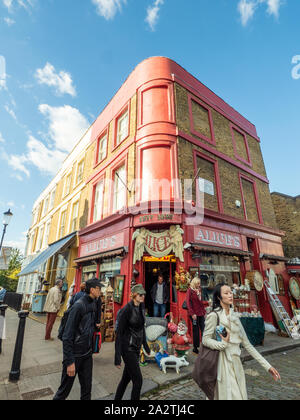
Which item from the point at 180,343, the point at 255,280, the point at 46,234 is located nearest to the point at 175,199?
the point at 180,343

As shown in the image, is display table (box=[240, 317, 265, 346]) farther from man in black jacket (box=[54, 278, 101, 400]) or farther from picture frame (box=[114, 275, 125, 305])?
man in black jacket (box=[54, 278, 101, 400])

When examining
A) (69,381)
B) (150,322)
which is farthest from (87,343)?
(150,322)

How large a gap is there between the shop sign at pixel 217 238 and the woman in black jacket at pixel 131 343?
5126mm

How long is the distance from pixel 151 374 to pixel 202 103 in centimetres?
1215

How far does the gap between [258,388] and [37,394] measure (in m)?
3.76

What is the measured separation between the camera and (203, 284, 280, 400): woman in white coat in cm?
226

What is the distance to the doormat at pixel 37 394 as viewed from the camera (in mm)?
3282

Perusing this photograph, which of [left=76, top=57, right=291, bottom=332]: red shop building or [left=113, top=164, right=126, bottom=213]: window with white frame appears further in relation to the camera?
[left=113, top=164, right=126, bottom=213]: window with white frame

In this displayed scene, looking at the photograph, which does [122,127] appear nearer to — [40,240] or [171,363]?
[171,363]

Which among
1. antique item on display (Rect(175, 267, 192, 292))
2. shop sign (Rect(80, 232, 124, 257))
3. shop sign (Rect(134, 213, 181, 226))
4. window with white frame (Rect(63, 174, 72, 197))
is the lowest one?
antique item on display (Rect(175, 267, 192, 292))

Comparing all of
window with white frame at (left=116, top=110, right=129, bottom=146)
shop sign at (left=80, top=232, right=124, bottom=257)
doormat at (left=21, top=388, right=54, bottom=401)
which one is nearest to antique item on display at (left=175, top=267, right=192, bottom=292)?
shop sign at (left=80, top=232, right=124, bottom=257)

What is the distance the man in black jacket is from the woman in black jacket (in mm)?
394

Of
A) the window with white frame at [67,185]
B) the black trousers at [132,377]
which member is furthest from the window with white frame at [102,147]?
the black trousers at [132,377]

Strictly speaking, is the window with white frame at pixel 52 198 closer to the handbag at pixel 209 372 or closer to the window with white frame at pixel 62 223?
the window with white frame at pixel 62 223
